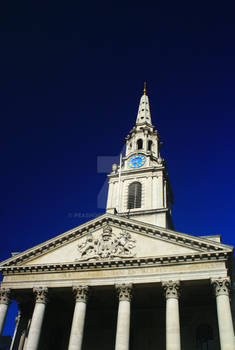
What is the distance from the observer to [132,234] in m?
28.5

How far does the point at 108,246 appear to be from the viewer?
27.9 meters

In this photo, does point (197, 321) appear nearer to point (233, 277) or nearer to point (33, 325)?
point (233, 277)

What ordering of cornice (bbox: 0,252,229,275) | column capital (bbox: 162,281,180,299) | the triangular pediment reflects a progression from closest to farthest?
column capital (bbox: 162,281,180,299) → cornice (bbox: 0,252,229,275) → the triangular pediment

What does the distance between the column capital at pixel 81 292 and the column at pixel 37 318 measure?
254 centimetres

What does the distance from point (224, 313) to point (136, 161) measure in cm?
2588

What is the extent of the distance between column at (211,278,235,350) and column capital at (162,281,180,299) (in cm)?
249

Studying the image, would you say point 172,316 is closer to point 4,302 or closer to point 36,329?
point 36,329

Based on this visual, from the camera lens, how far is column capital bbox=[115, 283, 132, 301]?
81.3 ft

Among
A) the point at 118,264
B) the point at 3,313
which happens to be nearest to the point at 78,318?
the point at 118,264

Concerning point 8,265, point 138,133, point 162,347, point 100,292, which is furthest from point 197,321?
point 138,133

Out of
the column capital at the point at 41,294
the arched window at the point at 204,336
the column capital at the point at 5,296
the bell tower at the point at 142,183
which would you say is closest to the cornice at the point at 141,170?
the bell tower at the point at 142,183

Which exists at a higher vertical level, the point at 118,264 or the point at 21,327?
the point at 118,264

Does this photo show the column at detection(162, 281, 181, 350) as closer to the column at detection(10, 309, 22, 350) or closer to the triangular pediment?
the triangular pediment

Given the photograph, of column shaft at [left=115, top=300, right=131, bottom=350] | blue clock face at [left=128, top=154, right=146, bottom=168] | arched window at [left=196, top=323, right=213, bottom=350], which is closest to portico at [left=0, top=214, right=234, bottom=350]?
column shaft at [left=115, top=300, right=131, bottom=350]
